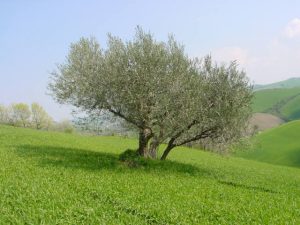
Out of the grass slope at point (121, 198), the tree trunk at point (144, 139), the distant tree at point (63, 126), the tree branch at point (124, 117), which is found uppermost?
the distant tree at point (63, 126)

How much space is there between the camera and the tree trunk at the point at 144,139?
3140cm

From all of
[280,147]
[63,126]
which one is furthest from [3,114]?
[280,147]

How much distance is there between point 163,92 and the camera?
97.0 ft

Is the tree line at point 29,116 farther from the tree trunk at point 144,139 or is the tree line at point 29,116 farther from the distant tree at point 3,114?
the tree trunk at point 144,139

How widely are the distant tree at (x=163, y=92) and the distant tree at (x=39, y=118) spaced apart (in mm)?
97042

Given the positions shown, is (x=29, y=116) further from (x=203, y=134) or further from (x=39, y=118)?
(x=203, y=134)

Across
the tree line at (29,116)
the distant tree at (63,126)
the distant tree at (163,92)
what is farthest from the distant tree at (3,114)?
the distant tree at (163,92)

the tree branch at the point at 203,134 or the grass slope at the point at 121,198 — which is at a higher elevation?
the tree branch at the point at 203,134

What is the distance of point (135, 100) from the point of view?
95.5 ft

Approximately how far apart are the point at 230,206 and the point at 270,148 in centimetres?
8282

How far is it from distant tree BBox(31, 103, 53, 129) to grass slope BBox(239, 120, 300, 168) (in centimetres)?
6461

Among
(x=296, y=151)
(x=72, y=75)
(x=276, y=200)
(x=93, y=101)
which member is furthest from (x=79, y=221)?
(x=296, y=151)

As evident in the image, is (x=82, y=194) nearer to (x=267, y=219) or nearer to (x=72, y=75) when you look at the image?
(x=267, y=219)

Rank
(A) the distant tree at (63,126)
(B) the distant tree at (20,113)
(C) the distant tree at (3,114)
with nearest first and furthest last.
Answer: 1. (B) the distant tree at (20,113)
2. (C) the distant tree at (3,114)
3. (A) the distant tree at (63,126)
